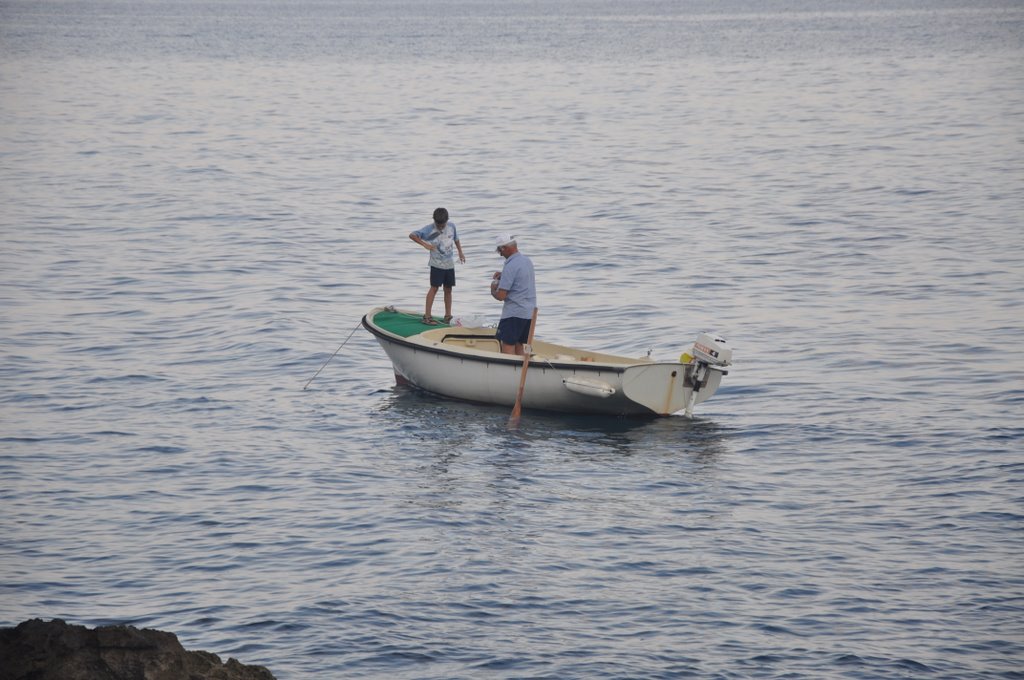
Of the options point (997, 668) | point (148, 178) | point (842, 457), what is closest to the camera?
point (997, 668)

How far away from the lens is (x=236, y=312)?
88.5 ft

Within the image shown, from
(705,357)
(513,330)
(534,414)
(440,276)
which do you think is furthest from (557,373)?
(440,276)

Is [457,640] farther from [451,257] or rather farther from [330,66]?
[330,66]

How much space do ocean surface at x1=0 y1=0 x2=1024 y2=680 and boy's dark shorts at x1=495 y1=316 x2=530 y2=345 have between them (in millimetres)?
1083

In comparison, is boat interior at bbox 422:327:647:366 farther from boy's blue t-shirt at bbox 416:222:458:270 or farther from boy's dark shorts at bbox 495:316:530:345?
boy's blue t-shirt at bbox 416:222:458:270

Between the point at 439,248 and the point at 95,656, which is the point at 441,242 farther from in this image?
the point at 95,656

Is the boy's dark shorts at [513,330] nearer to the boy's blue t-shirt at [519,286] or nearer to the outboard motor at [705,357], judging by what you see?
the boy's blue t-shirt at [519,286]

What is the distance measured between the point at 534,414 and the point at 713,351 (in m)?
2.78

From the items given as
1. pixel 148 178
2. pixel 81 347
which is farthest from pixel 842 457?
pixel 148 178

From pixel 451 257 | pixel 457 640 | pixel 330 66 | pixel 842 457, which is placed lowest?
pixel 457 640

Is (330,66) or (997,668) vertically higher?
(330,66)

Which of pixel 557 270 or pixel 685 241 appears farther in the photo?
pixel 685 241

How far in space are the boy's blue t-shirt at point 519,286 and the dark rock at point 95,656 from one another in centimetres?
1003

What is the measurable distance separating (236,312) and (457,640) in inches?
620
